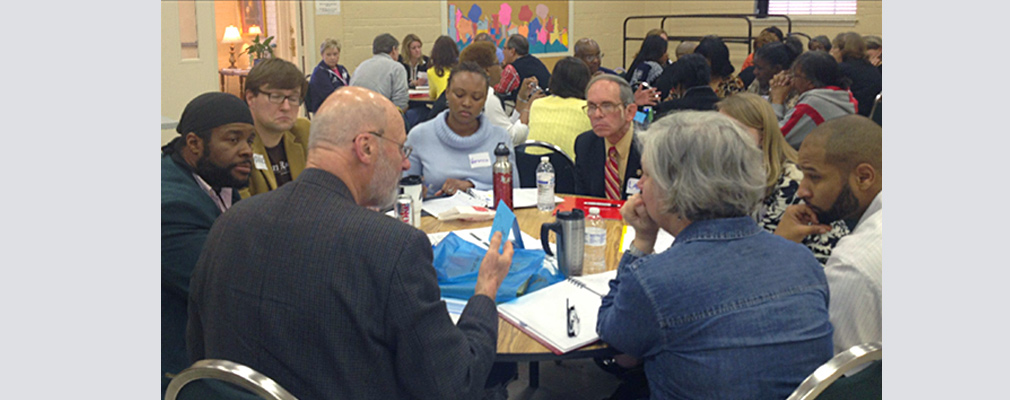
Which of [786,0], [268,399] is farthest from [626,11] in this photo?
[268,399]

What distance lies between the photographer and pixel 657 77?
720 centimetres

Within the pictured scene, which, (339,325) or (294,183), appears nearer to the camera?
(339,325)

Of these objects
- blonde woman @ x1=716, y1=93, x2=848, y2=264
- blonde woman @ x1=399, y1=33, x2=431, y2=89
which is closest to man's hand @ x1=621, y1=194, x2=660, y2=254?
blonde woman @ x1=716, y1=93, x2=848, y2=264

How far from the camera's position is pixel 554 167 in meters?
3.58

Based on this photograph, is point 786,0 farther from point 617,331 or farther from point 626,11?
point 617,331

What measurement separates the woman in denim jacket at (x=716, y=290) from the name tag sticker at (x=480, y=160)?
1760mm

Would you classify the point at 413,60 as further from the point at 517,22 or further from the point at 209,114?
the point at 209,114

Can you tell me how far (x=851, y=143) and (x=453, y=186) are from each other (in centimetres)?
171

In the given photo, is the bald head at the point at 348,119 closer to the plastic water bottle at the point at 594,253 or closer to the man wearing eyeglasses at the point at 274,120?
the plastic water bottle at the point at 594,253

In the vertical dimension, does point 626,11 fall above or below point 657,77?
above

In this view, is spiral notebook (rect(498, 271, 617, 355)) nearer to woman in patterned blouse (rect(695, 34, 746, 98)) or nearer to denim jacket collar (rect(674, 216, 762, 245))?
denim jacket collar (rect(674, 216, 762, 245))

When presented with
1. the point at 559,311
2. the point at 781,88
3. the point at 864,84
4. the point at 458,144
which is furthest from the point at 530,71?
the point at 559,311

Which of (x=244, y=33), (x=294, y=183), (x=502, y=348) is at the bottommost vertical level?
(x=502, y=348)

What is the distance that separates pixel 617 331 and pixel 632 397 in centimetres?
57
